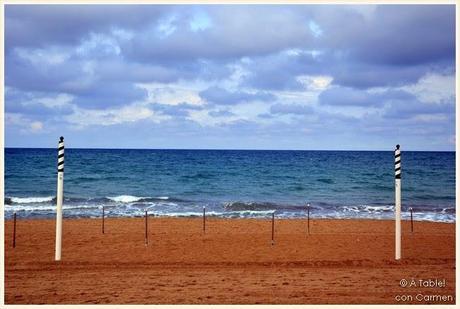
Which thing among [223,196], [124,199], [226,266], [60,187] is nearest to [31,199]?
[124,199]

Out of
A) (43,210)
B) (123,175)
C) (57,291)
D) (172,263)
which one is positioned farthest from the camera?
(123,175)

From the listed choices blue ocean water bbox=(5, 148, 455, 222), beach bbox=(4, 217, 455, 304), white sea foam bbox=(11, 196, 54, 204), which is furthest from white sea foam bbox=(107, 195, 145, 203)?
beach bbox=(4, 217, 455, 304)

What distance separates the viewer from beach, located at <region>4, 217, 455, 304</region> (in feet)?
26.1

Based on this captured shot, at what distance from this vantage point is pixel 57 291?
818cm

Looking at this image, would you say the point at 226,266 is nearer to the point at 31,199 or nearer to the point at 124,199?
the point at 124,199

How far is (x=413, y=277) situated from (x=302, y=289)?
256cm

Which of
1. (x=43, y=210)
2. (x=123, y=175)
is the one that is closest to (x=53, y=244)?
(x=43, y=210)

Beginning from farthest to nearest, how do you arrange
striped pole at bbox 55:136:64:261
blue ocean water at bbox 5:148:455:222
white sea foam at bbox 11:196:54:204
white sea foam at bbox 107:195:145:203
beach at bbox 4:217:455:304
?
1. white sea foam at bbox 107:195:145:203
2. white sea foam at bbox 11:196:54:204
3. blue ocean water at bbox 5:148:455:222
4. striped pole at bbox 55:136:64:261
5. beach at bbox 4:217:455:304

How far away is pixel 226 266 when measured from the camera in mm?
10148

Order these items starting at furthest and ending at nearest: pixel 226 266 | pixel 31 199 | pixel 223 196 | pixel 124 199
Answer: pixel 223 196, pixel 124 199, pixel 31 199, pixel 226 266

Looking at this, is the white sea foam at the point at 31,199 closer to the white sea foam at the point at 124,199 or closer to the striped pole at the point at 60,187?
the white sea foam at the point at 124,199

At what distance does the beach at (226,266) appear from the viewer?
7.96 m

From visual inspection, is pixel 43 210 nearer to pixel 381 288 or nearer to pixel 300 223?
pixel 300 223

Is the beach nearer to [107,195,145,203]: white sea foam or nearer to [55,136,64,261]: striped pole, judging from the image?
[55,136,64,261]: striped pole
